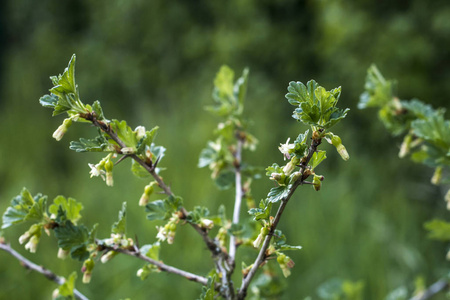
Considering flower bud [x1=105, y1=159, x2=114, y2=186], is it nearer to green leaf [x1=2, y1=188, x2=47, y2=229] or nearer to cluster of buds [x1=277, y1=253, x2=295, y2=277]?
green leaf [x1=2, y1=188, x2=47, y2=229]

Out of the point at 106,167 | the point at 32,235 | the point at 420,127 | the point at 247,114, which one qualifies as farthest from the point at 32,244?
the point at 247,114

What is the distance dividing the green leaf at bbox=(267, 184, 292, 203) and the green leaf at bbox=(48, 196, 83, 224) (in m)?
0.21

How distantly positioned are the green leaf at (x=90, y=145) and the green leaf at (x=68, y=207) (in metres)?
0.09

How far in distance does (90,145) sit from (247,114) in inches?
88.8

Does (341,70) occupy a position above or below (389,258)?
above

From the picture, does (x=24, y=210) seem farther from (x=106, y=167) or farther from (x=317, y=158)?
(x=317, y=158)

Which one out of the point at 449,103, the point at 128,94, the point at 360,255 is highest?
the point at 128,94

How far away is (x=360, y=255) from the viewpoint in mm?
1698

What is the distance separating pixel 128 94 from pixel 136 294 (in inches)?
103

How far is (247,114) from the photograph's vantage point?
2668 mm

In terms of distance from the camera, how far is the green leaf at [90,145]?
0.42 meters

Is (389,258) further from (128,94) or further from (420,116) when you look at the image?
(128,94)

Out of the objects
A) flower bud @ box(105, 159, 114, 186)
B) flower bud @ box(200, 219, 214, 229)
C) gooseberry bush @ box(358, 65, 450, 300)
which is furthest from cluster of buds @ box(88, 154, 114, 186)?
gooseberry bush @ box(358, 65, 450, 300)

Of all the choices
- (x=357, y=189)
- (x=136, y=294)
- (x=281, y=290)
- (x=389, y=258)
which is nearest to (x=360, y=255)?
(x=389, y=258)
